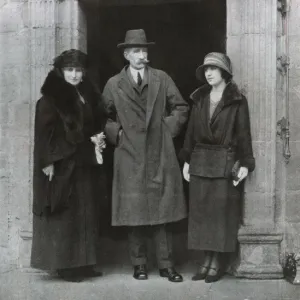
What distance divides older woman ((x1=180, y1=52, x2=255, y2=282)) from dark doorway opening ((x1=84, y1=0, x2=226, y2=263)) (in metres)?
1.61

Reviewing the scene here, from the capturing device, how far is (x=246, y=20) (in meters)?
6.43

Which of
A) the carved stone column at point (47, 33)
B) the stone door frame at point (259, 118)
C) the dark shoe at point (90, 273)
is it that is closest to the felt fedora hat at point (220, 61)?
the stone door frame at point (259, 118)

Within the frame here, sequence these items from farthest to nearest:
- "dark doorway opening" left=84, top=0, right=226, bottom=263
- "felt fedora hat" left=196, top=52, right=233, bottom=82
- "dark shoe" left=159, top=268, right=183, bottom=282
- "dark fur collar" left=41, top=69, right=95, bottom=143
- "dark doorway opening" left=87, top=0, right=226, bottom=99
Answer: "dark doorway opening" left=87, top=0, right=226, bottom=99 < "dark doorway opening" left=84, top=0, right=226, bottom=263 < "dark shoe" left=159, top=268, right=183, bottom=282 < "felt fedora hat" left=196, top=52, right=233, bottom=82 < "dark fur collar" left=41, top=69, right=95, bottom=143

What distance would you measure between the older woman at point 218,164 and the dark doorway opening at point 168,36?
161 cm

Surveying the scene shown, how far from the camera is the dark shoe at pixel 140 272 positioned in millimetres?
6468

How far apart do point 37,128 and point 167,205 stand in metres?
1.43

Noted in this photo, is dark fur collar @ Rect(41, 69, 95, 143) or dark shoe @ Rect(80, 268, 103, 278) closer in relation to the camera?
dark fur collar @ Rect(41, 69, 95, 143)

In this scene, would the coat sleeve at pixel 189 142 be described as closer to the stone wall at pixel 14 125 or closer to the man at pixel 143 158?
the man at pixel 143 158

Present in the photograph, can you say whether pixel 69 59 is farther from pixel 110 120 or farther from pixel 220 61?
pixel 220 61

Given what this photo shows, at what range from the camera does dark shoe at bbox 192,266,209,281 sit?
6426 millimetres

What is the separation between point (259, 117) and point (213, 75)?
1.97 ft

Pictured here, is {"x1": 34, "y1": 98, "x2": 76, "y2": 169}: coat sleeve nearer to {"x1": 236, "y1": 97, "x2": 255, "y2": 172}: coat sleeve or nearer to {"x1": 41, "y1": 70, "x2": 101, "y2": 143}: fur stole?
{"x1": 41, "y1": 70, "x2": 101, "y2": 143}: fur stole

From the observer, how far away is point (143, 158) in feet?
21.1

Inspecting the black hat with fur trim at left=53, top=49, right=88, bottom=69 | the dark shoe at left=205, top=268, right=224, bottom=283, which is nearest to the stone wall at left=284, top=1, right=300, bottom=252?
Answer: the dark shoe at left=205, top=268, right=224, bottom=283
